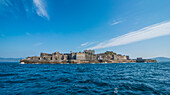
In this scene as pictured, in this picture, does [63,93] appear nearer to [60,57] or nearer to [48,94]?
[48,94]

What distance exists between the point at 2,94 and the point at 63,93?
18.2ft

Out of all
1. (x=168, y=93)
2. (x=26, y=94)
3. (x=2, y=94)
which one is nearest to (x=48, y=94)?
(x=26, y=94)

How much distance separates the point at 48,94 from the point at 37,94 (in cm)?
96

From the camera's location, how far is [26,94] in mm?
7820

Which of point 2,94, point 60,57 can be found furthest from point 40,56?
point 2,94

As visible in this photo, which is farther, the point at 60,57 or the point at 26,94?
the point at 60,57

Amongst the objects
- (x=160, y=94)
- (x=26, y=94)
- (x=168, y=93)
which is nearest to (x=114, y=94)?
(x=160, y=94)

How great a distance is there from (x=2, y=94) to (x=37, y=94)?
330cm

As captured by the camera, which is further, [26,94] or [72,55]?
[72,55]

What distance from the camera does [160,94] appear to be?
7.74 meters

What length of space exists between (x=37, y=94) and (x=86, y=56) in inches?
5278

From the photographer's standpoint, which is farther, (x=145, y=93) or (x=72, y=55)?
(x=72, y=55)

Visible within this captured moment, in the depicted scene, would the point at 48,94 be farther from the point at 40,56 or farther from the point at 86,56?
the point at 40,56

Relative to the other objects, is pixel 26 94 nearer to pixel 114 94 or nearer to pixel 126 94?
pixel 114 94
